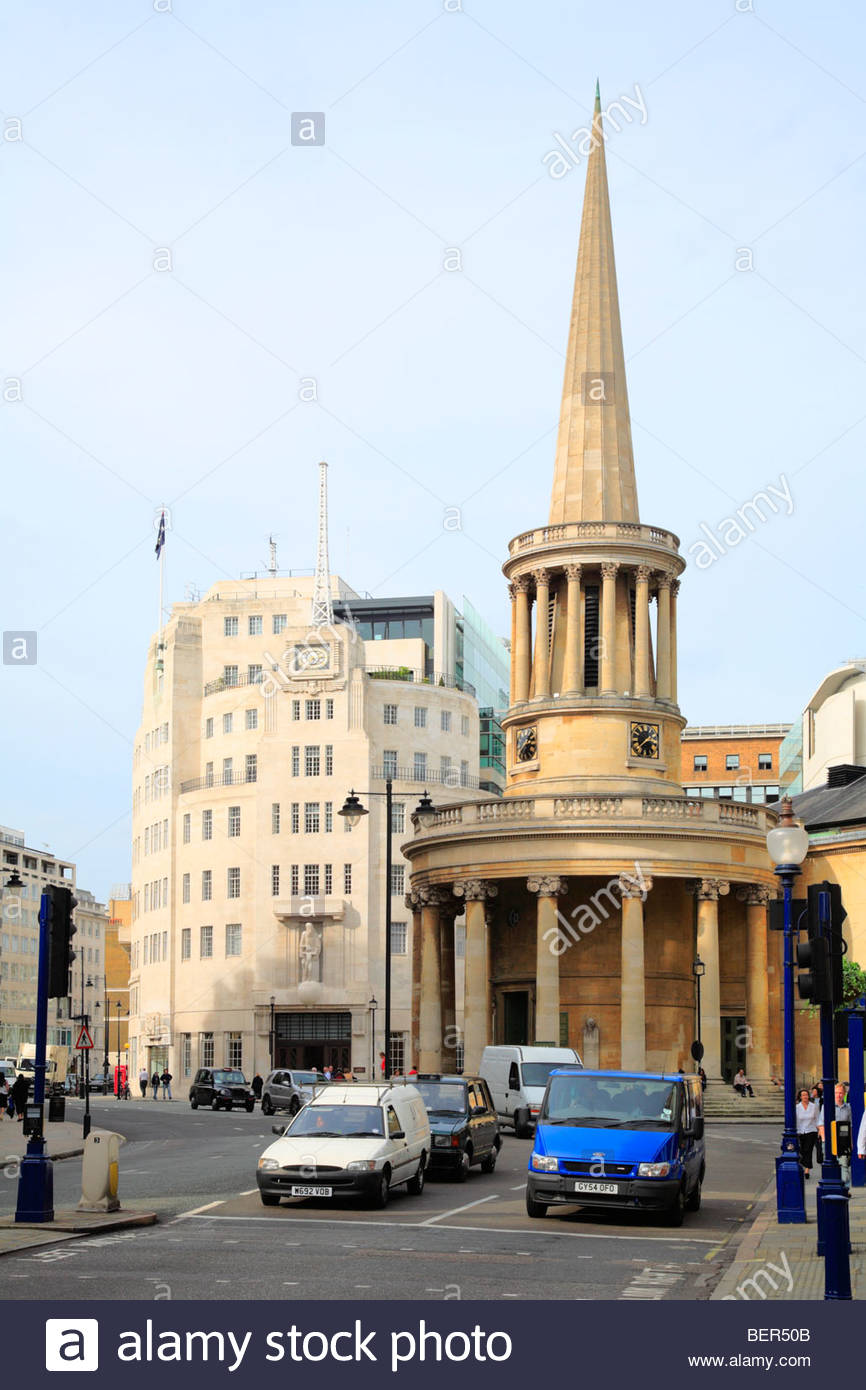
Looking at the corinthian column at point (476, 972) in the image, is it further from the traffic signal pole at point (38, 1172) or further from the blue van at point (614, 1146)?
the traffic signal pole at point (38, 1172)

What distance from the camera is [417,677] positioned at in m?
122

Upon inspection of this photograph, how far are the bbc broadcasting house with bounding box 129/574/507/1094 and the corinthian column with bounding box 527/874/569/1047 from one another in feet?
128

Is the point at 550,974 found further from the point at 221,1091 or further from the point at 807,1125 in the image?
the point at 807,1125

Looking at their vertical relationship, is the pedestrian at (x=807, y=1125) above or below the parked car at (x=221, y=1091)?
above

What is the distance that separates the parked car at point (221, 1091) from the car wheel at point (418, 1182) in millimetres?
48808

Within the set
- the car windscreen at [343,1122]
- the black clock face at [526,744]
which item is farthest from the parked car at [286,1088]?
the car windscreen at [343,1122]

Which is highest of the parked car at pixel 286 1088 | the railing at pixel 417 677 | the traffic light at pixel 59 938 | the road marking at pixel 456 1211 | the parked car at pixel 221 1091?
the railing at pixel 417 677

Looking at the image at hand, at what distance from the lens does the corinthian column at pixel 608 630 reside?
67.8m

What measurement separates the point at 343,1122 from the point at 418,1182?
2624mm

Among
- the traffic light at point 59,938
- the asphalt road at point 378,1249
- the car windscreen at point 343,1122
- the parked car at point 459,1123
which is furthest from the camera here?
the parked car at point 459,1123

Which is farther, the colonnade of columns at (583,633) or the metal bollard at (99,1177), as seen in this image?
the colonnade of columns at (583,633)

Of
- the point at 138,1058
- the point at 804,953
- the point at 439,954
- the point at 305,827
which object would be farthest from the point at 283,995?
the point at 804,953

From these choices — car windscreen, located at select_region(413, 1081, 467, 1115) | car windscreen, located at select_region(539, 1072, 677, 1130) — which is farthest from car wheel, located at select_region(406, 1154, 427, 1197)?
car windscreen, located at select_region(413, 1081, 467, 1115)

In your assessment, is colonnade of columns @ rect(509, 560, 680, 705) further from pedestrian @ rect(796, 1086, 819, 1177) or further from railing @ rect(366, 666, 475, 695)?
railing @ rect(366, 666, 475, 695)
